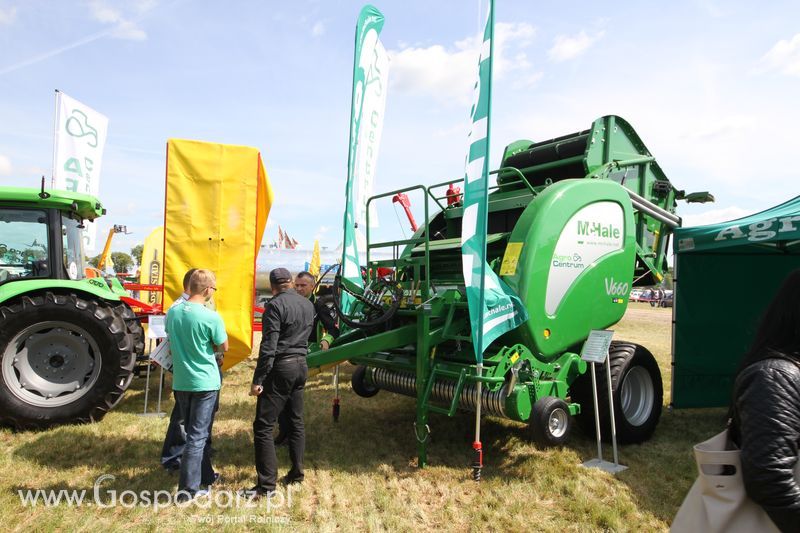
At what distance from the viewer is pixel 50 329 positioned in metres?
5.01

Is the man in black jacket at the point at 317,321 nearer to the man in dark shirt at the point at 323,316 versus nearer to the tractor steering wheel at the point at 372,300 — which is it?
the man in dark shirt at the point at 323,316

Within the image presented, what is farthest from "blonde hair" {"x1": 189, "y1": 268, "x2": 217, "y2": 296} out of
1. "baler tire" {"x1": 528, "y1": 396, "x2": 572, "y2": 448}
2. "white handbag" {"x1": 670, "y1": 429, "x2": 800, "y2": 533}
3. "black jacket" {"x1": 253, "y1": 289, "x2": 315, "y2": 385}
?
"white handbag" {"x1": 670, "y1": 429, "x2": 800, "y2": 533}

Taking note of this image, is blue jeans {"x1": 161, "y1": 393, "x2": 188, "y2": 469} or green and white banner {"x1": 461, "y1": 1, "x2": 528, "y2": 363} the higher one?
green and white banner {"x1": 461, "y1": 1, "x2": 528, "y2": 363}

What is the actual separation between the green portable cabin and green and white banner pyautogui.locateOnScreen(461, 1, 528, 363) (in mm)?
2874

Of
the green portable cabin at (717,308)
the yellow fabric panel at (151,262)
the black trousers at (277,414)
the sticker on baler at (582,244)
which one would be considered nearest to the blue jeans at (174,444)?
the black trousers at (277,414)

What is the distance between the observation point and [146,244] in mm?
11844

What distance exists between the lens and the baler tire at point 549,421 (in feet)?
12.9

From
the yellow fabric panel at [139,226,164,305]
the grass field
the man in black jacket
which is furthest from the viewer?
the yellow fabric panel at [139,226,164,305]

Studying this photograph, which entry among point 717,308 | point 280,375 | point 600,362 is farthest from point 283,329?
point 717,308

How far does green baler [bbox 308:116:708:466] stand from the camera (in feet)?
13.7

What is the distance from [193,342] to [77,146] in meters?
6.86

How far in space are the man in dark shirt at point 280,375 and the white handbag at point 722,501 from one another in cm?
268

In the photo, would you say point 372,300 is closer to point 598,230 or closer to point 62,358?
point 598,230

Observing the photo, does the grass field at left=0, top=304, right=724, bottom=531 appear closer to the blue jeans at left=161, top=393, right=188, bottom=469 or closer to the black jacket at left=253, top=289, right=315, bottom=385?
the blue jeans at left=161, top=393, right=188, bottom=469
